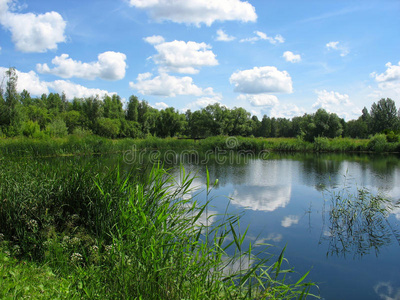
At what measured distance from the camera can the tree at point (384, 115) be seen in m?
54.6

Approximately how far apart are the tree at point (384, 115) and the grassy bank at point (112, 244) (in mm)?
60930

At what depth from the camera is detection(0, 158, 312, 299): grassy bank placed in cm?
305

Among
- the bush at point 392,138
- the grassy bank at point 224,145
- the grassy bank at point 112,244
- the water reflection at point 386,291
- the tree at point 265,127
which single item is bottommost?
the water reflection at point 386,291

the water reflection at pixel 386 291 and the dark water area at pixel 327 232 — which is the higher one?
the dark water area at pixel 327 232

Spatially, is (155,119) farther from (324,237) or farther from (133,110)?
(324,237)

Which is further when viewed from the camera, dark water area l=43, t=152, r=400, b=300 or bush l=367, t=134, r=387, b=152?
bush l=367, t=134, r=387, b=152

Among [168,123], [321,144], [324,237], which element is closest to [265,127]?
[168,123]

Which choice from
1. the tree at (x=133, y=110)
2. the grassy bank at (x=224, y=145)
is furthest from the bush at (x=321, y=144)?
the tree at (x=133, y=110)

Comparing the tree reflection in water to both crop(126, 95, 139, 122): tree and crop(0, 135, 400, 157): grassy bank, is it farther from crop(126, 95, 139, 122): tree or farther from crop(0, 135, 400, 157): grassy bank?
crop(126, 95, 139, 122): tree

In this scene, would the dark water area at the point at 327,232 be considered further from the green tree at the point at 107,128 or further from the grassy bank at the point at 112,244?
the green tree at the point at 107,128

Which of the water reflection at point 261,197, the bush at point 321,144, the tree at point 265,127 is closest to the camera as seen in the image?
the water reflection at point 261,197

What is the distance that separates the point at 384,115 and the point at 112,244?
6528 centimetres

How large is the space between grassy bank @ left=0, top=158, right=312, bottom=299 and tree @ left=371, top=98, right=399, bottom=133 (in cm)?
6093

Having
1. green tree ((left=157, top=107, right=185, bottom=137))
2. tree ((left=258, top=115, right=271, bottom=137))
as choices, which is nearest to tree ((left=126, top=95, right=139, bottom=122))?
green tree ((left=157, top=107, right=185, bottom=137))
